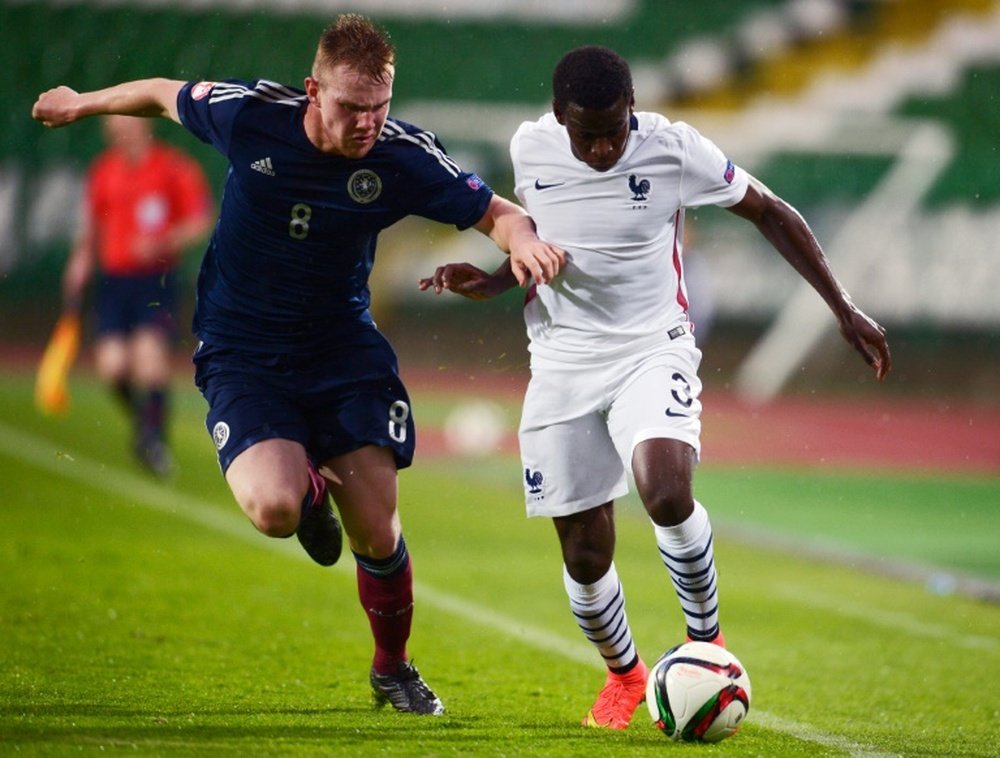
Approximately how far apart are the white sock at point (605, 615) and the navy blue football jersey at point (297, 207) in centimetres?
117

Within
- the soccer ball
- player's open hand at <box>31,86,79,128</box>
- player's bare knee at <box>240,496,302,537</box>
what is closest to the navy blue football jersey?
player's open hand at <box>31,86,79,128</box>

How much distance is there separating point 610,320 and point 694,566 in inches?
34.0

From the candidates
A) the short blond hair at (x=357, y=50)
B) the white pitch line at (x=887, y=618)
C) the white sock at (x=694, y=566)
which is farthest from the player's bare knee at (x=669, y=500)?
the white pitch line at (x=887, y=618)

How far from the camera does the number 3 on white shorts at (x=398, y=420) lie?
5648 millimetres

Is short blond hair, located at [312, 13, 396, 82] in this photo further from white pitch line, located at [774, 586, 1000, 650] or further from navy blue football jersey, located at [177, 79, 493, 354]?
white pitch line, located at [774, 586, 1000, 650]

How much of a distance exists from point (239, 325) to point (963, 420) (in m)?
16.7

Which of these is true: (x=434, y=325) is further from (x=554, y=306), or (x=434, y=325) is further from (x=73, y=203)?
(x=554, y=306)

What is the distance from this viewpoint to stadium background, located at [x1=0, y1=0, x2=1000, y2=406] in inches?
Answer: 767

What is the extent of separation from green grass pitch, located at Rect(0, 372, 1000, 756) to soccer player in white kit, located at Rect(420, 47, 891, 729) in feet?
1.69

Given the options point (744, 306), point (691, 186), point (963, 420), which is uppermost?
point (691, 186)

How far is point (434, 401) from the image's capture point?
19.8m

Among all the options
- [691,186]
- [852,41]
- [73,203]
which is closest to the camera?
[691,186]

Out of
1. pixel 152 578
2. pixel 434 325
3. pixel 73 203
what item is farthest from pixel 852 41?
pixel 152 578

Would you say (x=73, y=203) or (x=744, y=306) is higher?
(x=73, y=203)
